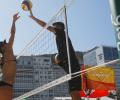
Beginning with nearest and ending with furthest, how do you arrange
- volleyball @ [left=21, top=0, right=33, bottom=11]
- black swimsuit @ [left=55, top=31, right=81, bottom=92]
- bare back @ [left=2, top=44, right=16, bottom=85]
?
bare back @ [left=2, top=44, right=16, bottom=85] < black swimsuit @ [left=55, top=31, right=81, bottom=92] < volleyball @ [left=21, top=0, right=33, bottom=11]

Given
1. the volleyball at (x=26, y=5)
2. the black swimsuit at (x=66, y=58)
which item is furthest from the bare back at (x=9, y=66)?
the volleyball at (x=26, y=5)

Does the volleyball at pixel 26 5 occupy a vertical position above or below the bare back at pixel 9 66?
above

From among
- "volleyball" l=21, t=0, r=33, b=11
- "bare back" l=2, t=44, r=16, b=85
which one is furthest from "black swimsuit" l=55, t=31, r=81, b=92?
"volleyball" l=21, t=0, r=33, b=11

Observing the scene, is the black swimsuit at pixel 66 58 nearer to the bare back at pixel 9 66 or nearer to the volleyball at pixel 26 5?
the bare back at pixel 9 66

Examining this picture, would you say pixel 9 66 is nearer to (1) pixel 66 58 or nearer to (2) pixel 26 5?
(1) pixel 66 58

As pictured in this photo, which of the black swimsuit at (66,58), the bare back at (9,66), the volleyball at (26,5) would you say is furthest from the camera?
the volleyball at (26,5)

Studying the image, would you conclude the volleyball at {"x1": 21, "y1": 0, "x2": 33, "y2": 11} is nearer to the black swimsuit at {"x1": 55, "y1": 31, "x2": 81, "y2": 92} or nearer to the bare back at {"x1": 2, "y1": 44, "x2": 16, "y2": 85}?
the black swimsuit at {"x1": 55, "y1": 31, "x2": 81, "y2": 92}

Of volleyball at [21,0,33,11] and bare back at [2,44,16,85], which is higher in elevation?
volleyball at [21,0,33,11]

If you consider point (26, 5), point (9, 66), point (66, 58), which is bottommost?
point (9, 66)

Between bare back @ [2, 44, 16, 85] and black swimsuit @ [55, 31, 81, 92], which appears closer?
bare back @ [2, 44, 16, 85]

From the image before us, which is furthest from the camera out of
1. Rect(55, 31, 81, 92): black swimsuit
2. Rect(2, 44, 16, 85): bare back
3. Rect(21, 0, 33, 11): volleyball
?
Rect(21, 0, 33, 11): volleyball

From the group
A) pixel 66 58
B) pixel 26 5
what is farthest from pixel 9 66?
pixel 26 5

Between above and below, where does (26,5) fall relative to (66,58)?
above

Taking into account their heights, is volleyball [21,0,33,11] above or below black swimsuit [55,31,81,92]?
above
